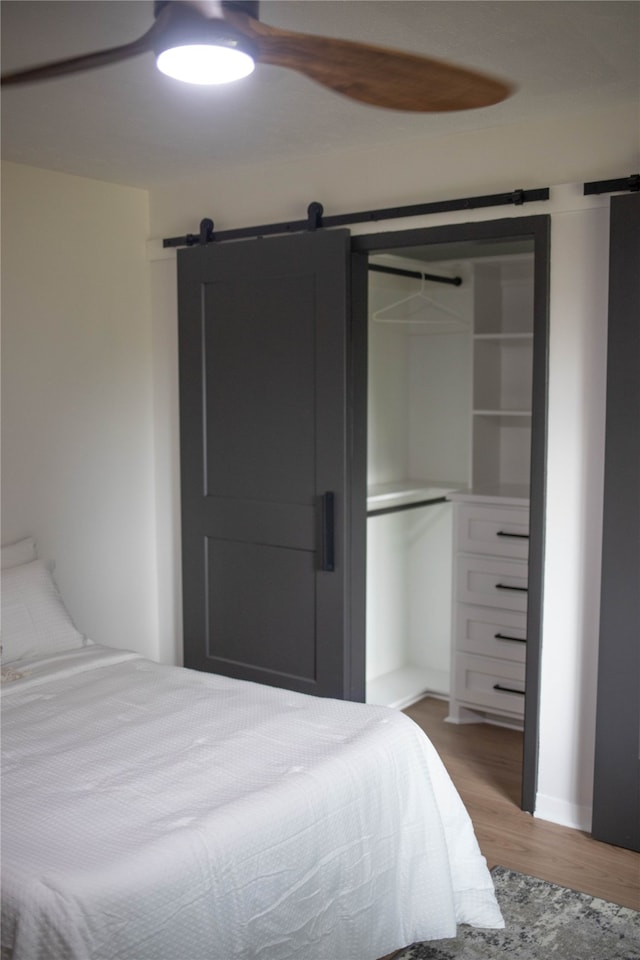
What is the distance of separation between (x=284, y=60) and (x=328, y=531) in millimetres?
2229

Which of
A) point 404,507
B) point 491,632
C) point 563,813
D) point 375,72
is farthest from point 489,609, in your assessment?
point 375,72

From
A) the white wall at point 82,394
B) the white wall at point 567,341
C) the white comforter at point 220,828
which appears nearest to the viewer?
the white comforter at point 220,828

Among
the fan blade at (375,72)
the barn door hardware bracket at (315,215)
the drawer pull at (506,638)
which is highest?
the barn door hardware bracket at (315,215)

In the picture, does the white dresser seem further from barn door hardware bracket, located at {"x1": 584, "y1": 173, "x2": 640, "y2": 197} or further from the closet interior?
barn door hardware bracket, located at {"x1": 584, "y1": 173, "x2": 640, "y2": 197}

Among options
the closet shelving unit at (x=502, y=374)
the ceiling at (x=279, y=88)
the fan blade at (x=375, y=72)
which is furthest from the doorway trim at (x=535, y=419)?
the fan blade at (x=375, y=72)

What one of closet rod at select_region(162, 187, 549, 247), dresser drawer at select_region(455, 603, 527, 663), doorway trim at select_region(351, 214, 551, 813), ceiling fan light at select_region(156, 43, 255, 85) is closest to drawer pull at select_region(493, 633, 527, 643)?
dresser drawer at select_region(455, 603, 527, 663)

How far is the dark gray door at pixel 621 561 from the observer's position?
3.01m

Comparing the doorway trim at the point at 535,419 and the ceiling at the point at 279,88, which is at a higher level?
the ceiling at the point at 279,88

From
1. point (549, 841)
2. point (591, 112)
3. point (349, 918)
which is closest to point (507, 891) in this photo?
point (549, 841)

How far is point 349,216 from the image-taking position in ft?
12.1

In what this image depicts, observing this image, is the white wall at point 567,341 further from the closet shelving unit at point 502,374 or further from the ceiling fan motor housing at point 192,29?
the ceiling fan motor housing at point 192,29

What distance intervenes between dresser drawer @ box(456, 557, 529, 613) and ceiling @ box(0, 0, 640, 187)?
6.19 ft

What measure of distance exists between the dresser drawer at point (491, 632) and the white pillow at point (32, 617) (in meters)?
1.78

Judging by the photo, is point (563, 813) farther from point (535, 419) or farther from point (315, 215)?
point (315, 215)
